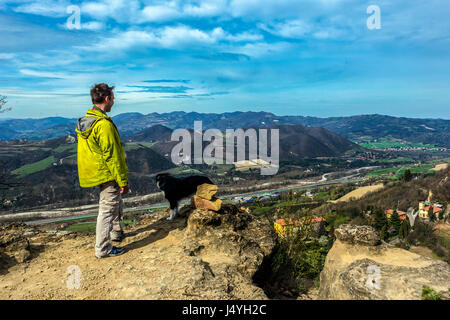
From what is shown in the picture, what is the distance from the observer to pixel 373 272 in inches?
241

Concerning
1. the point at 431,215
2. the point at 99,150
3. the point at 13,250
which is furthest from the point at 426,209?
the point at 13,250

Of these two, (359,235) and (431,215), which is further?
(431,215)

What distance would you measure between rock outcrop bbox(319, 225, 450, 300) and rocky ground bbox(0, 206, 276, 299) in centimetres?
191

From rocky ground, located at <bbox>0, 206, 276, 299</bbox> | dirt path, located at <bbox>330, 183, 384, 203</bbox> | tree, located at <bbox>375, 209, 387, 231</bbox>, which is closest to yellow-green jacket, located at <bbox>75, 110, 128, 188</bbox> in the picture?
rocky ground, located at <bbox>0, 206, 276, 299</bbox>

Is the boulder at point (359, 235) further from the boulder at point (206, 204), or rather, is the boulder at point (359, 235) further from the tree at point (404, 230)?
the tree at point (404, 230)

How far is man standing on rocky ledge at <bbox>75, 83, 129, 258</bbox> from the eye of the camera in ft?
20.5

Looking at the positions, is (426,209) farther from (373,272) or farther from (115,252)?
(115,252)

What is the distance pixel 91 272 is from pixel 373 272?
6.39 meters

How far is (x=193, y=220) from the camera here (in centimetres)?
804

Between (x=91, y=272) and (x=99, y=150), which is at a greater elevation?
(x=99, y=150)

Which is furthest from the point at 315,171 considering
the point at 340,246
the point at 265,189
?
the point at 340,246

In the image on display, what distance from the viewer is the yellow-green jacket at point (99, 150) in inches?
246

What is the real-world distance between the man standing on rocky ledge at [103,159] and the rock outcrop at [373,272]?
563cm
